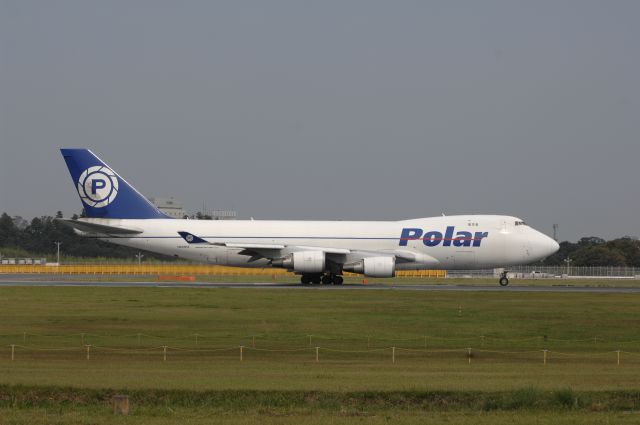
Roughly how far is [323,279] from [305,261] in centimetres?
374

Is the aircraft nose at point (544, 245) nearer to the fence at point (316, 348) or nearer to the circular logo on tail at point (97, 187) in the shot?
the circular logo on tail at point (97, 187)

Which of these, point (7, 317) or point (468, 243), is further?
point (468, 243)

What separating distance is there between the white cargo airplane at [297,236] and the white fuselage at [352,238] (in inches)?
2.5

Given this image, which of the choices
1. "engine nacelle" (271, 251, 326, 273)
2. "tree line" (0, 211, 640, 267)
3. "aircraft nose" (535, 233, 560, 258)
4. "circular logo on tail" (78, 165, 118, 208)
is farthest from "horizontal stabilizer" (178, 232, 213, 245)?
"tree line" (0, 211, 640, 267)

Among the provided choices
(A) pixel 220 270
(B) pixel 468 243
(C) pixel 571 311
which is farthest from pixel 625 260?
(C) pixel 571 311

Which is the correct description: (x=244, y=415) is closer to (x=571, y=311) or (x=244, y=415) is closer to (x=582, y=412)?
(x=582, y=412)

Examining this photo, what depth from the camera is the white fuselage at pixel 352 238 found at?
61.0 metres

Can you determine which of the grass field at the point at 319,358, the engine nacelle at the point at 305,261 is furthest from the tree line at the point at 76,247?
the grass field at the point at 319,358

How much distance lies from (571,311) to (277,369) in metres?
21.8

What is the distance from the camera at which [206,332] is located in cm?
3409

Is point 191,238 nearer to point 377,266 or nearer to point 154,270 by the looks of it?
point 377,266

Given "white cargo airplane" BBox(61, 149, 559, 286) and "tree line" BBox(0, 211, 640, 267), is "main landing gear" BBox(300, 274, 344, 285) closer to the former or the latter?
"white cargo airplane" BBox(61, 149, 559, 286)

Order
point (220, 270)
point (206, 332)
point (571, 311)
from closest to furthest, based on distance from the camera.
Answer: point (206, 332) → point (571, 311) → point (220, 270)

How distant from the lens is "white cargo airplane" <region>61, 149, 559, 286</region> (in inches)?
2383
